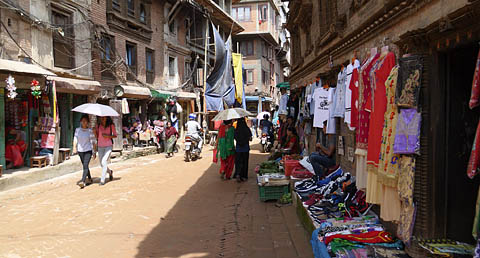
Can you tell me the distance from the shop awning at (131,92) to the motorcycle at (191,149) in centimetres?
362

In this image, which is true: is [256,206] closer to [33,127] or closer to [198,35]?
[33,127]

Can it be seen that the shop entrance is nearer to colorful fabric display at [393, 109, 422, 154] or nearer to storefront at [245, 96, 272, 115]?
colorful fabric display at [393, 109, 422, 154]

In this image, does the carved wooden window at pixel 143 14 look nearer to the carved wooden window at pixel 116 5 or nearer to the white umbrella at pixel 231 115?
the carved wooden window at pixel 116 5

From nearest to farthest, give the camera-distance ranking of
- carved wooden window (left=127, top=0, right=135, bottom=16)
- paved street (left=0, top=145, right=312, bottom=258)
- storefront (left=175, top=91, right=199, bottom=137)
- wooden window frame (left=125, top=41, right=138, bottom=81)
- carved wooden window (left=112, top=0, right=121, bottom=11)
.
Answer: paved street (left=0, top=145, right=312, bottom=258) → carved wooden window (left=112, top=0, right=121, bottom=11) → wooden window frame (left=125, top=41, right=138, bottom=81) → carved wooden window (left=127, top=0, right=135, bottom=16) → storefront (left=175, top=91, right=199, bottom=137)

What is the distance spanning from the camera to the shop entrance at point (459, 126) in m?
3.27

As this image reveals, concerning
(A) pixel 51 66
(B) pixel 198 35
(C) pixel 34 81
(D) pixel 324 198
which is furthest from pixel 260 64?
(D) pixel 324 198

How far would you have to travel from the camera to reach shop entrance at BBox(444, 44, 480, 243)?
327 centimetres

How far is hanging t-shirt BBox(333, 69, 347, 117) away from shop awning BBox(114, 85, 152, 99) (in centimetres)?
1075

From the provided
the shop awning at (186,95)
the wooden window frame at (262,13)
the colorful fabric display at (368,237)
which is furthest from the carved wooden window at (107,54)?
the wooden window frame at (262,13)

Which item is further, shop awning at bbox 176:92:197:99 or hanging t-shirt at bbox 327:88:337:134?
shop awning at bbox 176:92:197:99

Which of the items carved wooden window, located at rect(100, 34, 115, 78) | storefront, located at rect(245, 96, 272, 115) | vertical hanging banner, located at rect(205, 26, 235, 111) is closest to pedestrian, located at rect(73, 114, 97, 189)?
carved wooden window, located at rect(100, 34, 115, 78)

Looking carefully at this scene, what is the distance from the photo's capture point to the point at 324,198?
548 cm

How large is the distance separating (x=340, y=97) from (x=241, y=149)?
3670 mm

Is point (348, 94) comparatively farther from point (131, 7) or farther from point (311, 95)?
point (131, 7)
